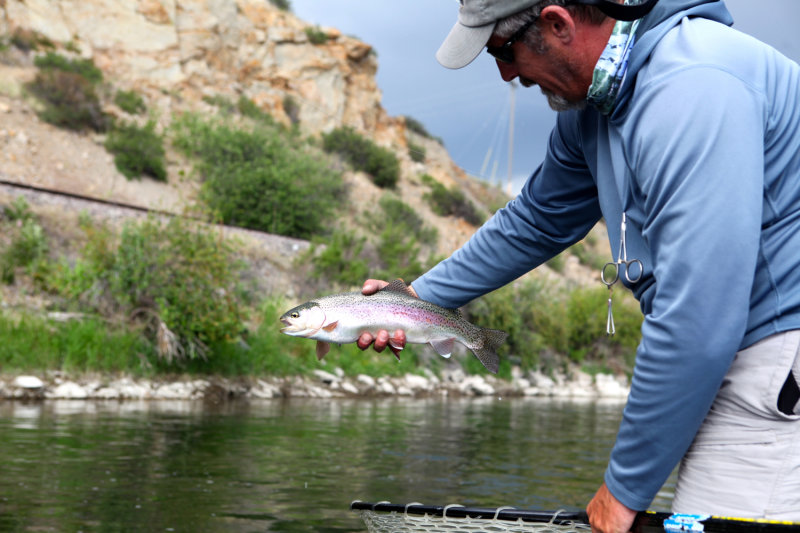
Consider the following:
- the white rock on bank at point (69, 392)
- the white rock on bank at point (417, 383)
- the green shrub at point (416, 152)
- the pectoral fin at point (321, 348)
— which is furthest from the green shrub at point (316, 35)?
the pectoral fin at point (321, 348)

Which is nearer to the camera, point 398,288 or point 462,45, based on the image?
point 462,45

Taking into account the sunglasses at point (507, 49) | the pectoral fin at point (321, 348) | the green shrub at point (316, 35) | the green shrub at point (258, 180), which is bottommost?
the pectoral fin at point (321, 348)

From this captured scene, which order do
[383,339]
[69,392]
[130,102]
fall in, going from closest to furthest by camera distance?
[383,339], [69,392], [130,102]

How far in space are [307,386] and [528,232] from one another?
49.2 ft

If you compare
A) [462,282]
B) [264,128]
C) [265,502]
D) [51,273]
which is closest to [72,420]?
[265,502]

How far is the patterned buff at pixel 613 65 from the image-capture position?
197cm

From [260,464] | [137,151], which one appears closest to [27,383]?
[260,464]

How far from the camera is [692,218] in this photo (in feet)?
5.68

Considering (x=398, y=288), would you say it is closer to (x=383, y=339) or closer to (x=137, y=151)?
(x=383, y=339)

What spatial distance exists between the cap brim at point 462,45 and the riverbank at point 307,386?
41.8 ft

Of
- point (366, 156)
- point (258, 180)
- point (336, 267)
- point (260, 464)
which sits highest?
point (366, 156)

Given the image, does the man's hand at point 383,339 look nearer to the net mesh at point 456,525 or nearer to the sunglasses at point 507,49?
the net mesh at point 456,525

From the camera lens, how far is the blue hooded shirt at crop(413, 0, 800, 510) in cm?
172

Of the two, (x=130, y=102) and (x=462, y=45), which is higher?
(x=130, y=102)
